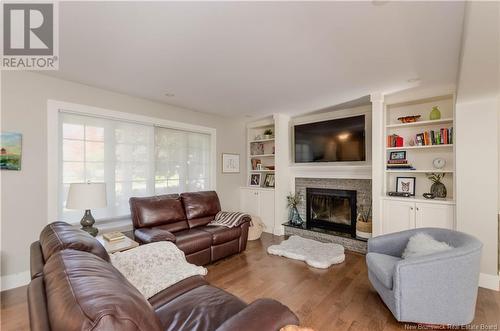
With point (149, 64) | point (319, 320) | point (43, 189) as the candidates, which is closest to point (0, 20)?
point (149, 64)

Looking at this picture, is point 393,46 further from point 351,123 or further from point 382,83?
point 351,123

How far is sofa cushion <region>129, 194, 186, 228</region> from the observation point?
120 inches

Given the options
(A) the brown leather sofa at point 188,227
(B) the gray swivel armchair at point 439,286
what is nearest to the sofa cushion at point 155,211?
(A) the brown leather sofa at point 188,227

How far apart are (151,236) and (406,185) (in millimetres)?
3481

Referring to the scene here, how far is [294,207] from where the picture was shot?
4.58 m

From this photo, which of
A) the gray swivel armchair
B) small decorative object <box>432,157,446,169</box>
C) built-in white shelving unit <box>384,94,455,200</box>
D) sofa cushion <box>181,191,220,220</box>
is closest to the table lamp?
sofa cushion <box>181,191,220,220</box>

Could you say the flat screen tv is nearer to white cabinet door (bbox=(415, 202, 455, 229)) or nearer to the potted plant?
the potted plant

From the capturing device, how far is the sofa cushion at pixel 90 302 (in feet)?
2.12

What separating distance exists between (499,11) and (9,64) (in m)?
3.76

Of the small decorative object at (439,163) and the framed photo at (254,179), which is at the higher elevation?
the small decorative object at (439,163)

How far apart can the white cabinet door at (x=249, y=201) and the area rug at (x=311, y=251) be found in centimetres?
110

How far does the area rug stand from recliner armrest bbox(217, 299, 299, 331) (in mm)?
2092

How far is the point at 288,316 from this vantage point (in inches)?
42.6

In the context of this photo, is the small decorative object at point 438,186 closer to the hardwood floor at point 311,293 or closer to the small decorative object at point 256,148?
the hardwood floor at point 311,293
